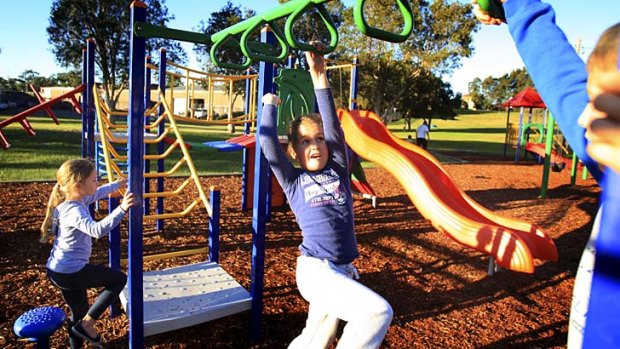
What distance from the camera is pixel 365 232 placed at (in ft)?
21.4

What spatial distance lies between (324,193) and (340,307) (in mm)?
651

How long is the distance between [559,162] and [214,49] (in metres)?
15.0

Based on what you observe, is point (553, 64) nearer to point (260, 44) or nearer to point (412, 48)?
point (260, 44)

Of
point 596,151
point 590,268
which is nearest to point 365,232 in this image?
point 590,268

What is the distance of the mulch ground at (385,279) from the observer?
11.4 ft

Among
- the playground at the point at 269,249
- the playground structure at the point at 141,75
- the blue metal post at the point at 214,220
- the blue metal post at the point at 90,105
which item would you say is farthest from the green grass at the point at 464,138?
the playground structure at the point at 141,75

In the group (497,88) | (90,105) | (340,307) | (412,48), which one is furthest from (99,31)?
(497,88)

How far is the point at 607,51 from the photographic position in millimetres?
806

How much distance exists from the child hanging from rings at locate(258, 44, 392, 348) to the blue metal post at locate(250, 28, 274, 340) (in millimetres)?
436

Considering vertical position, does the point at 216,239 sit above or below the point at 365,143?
below

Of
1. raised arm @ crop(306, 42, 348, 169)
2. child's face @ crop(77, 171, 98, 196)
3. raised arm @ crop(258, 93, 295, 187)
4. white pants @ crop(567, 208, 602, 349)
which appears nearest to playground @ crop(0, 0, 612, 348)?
raised arm @ crop(306, 42, 348, 169)

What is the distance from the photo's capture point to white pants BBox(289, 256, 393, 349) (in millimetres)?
1977

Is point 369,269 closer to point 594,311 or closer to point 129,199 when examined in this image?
point 129,199

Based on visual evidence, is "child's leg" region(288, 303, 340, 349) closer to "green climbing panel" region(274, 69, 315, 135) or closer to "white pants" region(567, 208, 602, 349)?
"white pants" region(567, 208, 602, 349)
